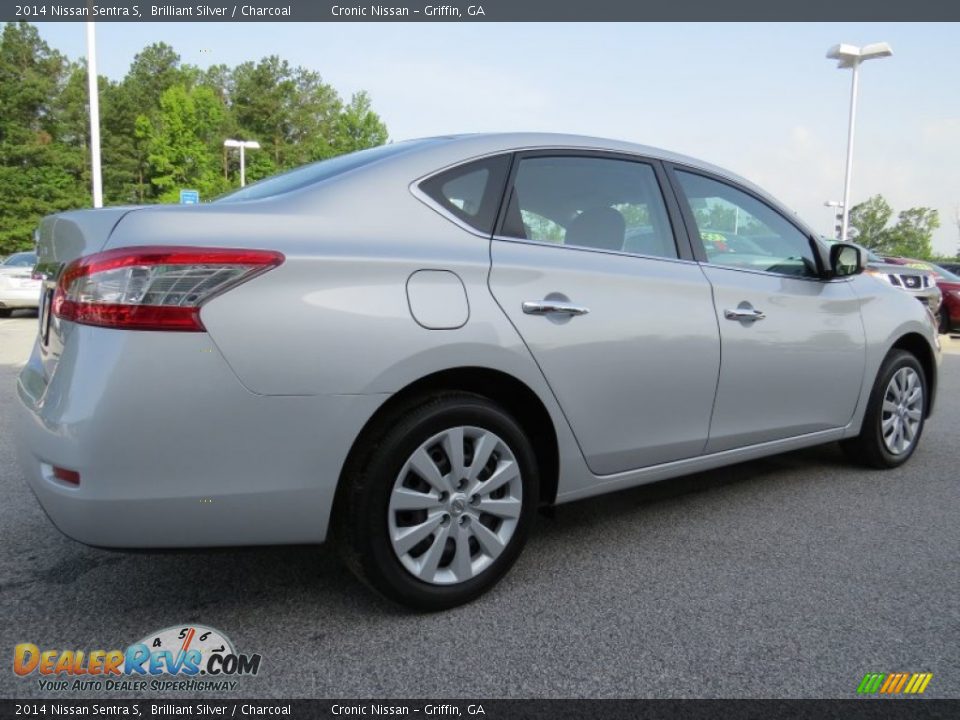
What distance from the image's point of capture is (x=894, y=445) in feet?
A: 13.8

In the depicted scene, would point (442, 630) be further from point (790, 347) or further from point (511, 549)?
point (790, 347)

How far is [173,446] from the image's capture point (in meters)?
1.97

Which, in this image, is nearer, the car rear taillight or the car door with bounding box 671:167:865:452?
the car rear taillight

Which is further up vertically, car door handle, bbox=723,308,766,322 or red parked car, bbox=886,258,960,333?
car door handle, bbox=723,308,766,322

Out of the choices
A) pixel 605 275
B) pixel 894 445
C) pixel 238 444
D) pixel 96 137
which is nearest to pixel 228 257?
pixel 238 444

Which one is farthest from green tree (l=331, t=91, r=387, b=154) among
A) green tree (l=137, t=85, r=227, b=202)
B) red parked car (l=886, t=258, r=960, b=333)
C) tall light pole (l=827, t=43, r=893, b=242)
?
red parked car (l=886, t=258, r=960, b=333)

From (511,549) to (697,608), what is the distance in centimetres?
64

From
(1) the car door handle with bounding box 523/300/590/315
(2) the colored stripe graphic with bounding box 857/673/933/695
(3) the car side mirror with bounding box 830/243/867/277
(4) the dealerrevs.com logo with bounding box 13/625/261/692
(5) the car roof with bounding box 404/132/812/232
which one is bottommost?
(4) the dealerrevs.com logo with bounding box 13/625/261/692

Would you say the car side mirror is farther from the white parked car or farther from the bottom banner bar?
the white parked car

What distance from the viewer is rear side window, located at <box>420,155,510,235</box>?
2.49m

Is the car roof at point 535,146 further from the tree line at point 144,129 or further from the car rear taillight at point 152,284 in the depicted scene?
the tree line at point 144,129

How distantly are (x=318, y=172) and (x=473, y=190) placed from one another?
568mm

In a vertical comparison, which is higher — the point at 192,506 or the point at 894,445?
the point at 192,506

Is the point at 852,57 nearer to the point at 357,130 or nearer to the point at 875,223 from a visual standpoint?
the point at 357,130
